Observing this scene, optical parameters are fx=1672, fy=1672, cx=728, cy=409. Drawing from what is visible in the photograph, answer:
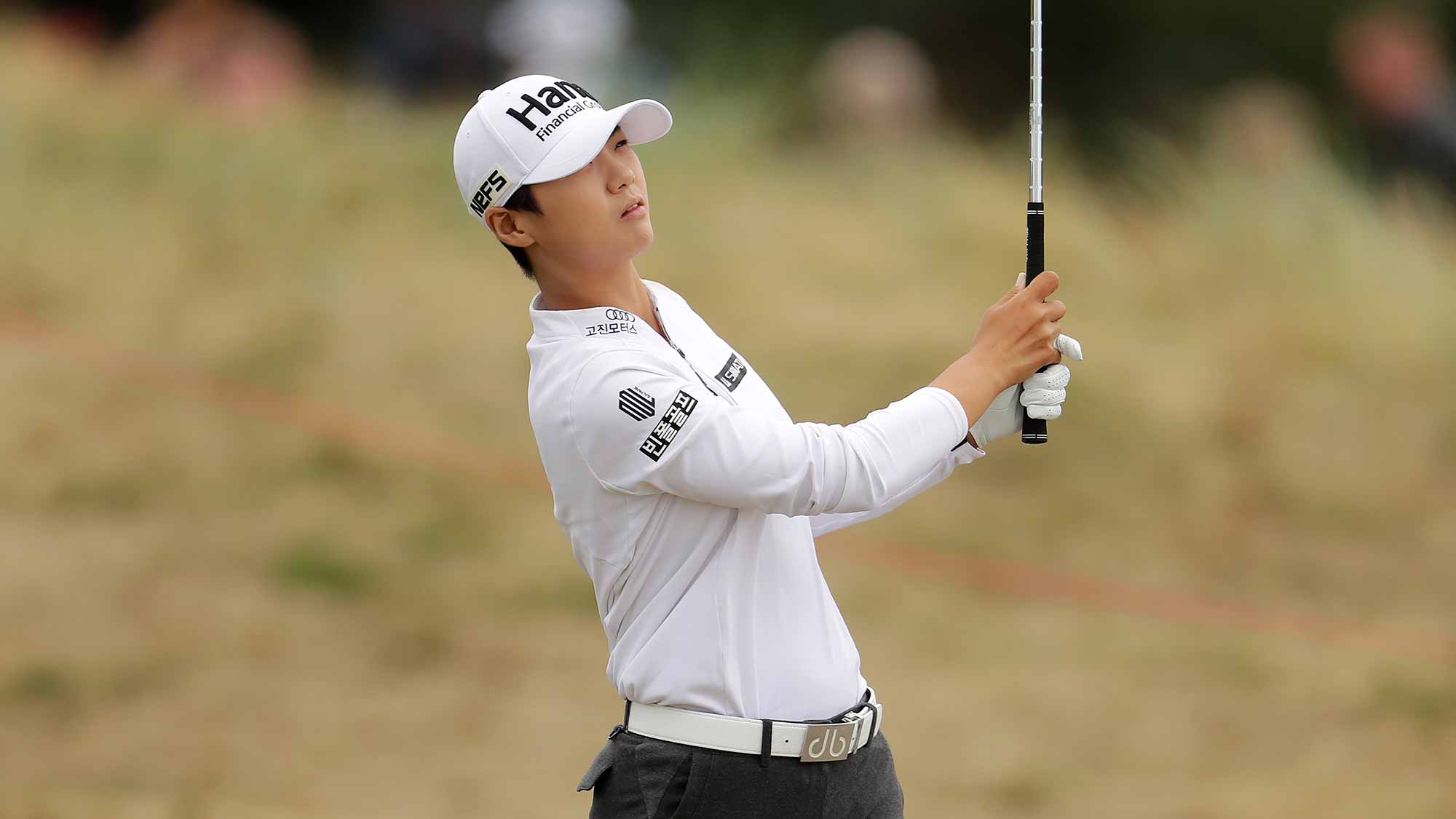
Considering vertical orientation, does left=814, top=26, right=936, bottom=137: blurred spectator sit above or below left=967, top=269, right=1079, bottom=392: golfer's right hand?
above

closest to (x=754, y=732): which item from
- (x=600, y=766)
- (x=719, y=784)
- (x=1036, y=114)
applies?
(x=719, y=784)

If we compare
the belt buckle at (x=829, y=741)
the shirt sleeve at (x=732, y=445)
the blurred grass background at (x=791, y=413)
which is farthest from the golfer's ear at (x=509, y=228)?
the blurred grass background at (x=791, y=413)

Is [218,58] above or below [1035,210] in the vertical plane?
above

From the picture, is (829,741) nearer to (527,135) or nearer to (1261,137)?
(527,135)

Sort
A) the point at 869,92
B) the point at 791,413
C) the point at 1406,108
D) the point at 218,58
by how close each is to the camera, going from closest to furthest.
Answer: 1. the point at 791,413
2. the point at 1406,108
3. the point at 218,58
4. the point at 869,92

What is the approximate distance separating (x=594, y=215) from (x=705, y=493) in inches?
17.4

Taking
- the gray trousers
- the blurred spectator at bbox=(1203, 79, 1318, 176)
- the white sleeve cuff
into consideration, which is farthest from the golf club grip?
the blurred spectator at bbox=(1203, 79, 1318, 176)

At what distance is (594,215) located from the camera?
2379 millimetres

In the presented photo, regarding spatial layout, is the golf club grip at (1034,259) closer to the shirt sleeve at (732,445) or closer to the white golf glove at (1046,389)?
the white golf glove at (1046,389)

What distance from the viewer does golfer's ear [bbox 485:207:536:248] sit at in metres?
2.42

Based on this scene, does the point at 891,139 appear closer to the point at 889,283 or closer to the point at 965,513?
the point at 889,283

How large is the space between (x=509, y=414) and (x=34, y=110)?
3.00 m

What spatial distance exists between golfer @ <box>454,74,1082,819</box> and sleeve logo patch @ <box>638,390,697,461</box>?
0.01 metres

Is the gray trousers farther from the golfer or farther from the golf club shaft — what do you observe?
the golf club shaft
